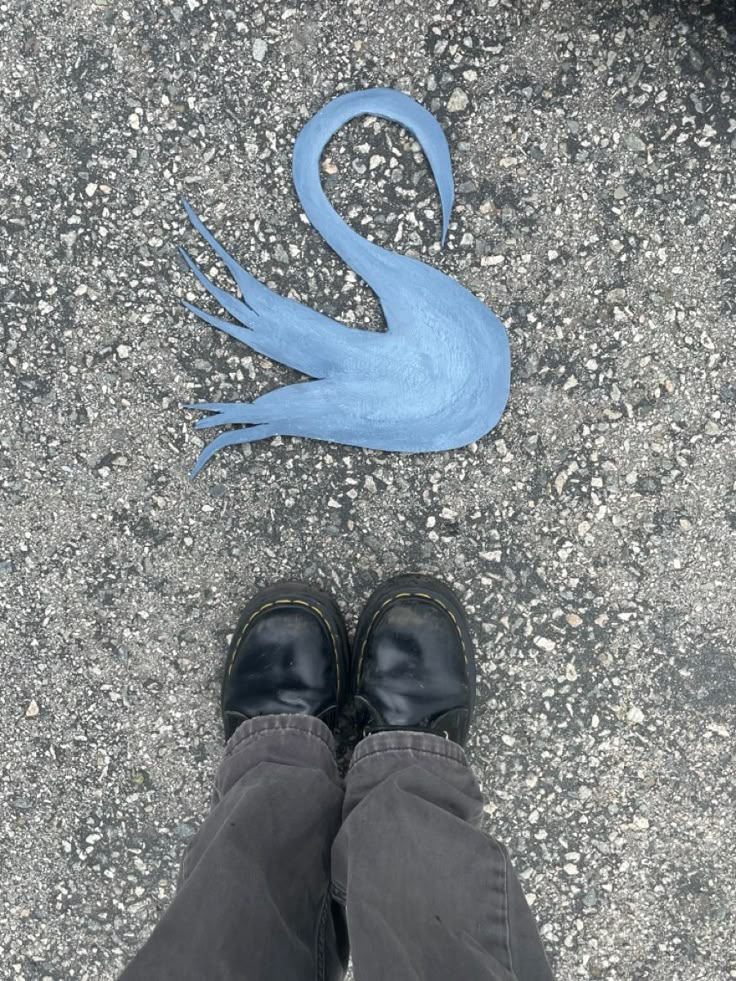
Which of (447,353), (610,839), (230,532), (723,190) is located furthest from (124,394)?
(610,839)

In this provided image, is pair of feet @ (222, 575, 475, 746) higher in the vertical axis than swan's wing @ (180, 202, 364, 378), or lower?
lower

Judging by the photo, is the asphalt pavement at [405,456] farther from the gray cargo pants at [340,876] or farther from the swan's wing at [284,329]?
the gray cargo pants at [340,876]

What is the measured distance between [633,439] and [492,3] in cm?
103

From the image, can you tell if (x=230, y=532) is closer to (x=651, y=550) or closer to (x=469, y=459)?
(x=469, y=459)

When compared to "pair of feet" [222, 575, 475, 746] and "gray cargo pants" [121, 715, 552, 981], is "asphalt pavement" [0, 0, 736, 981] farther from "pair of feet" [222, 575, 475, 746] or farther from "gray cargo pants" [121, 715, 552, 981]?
"gray cargo pants" [121, 715, 552, 981]

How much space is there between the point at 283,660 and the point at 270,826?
386 millimetres

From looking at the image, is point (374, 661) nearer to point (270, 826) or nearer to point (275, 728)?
point (275, 728)

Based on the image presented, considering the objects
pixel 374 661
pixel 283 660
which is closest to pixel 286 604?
pixel 283 660

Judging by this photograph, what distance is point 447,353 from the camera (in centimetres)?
149

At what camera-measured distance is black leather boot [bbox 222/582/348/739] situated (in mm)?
1518

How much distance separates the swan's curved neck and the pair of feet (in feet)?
2.45

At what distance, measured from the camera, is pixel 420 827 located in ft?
3.83

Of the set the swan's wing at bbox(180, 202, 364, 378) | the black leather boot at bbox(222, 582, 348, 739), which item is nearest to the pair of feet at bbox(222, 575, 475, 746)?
the black leather boot at bbox(222, 582, 348, 739)

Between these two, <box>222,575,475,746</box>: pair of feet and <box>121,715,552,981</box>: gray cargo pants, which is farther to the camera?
<box>222,575,475,746</box>: pair of feet
